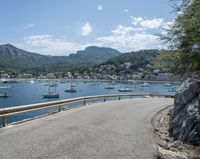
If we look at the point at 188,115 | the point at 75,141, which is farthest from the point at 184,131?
the point at 75,141

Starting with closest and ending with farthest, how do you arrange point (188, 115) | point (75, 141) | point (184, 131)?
point (75, 141) → point (184, 131) → point (188, 115)

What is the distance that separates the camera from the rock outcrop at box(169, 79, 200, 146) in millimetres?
10391

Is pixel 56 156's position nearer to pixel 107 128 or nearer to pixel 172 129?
pixel 107 128

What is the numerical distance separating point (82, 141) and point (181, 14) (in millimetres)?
5578

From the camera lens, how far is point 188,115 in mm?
11289

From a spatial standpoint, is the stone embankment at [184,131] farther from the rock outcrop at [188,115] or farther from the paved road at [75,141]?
the paved road at [75,141]

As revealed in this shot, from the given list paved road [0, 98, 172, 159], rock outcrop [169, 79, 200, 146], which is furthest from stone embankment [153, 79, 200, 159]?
paved road [0, 98, 172, 159]

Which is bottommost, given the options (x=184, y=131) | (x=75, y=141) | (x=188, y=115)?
(x=75, y=141)

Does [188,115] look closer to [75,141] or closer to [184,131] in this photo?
[184,131]

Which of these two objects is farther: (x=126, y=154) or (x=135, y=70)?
(x=135, y=70)

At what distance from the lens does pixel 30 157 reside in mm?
7719

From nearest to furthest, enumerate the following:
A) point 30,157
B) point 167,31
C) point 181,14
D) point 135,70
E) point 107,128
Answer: point 30,157 < point 181,14 < point 167,31 < point 107,128 < point 135,70

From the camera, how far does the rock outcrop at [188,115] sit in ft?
34.1

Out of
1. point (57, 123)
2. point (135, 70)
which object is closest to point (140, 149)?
point (57, 123)
